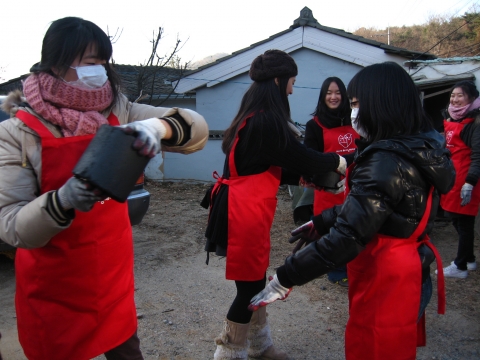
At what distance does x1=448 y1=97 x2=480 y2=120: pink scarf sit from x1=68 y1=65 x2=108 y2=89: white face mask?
3888mm

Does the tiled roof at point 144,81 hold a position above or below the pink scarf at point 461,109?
above

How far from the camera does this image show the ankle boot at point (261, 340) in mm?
2953

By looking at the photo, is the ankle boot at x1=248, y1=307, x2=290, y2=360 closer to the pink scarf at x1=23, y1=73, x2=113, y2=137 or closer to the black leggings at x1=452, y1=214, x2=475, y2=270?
the pink scarf at x1=23, y1=73, x2=113, y2=137

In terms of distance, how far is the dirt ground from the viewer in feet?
10.6

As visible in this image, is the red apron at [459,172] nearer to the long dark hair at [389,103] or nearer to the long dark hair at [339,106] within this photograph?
the long dark hair at [339,106]

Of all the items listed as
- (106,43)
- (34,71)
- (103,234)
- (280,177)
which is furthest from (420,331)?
(34,71)

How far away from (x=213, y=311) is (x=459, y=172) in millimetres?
2940

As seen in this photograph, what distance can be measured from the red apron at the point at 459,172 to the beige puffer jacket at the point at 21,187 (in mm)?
3999

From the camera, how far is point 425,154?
177cm

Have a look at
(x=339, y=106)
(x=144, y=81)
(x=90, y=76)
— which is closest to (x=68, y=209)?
(x=90, y=76)

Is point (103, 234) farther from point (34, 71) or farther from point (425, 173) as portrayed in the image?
point (425, 173)

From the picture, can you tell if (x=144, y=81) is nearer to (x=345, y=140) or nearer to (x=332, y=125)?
(x=332, y=125)

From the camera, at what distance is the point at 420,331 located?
2115 millimetres

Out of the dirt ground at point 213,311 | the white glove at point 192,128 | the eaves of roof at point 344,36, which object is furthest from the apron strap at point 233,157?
the eaves of roof at point 344,36
